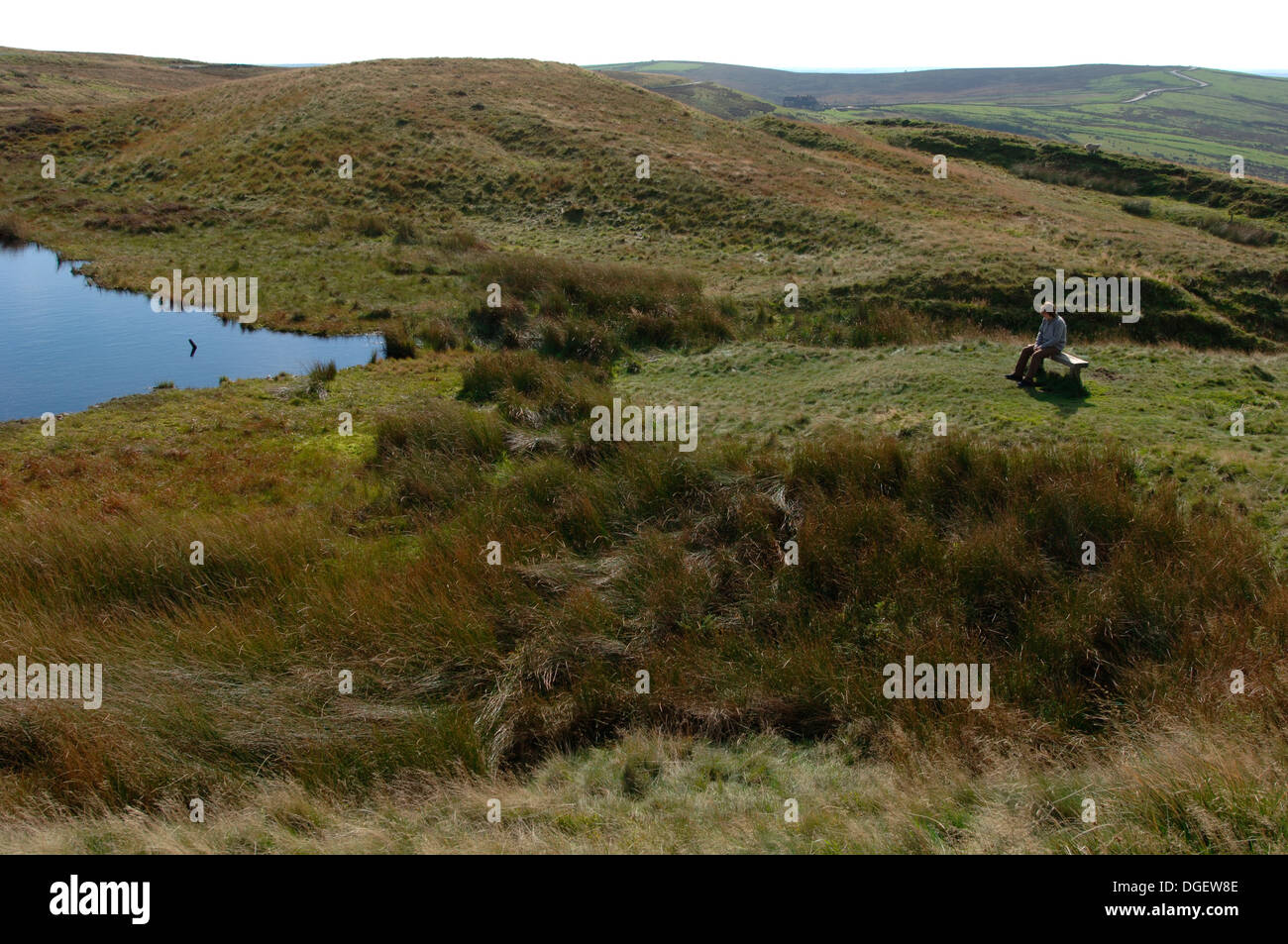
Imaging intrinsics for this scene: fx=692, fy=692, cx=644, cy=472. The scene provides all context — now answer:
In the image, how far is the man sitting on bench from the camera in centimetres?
1045

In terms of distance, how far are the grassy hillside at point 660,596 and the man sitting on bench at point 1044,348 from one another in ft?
1.10

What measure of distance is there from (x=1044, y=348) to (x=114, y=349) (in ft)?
64.8

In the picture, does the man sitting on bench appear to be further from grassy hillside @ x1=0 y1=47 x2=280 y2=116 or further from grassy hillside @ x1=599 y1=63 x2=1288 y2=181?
grassy hillside @ x1=599 y1=63 x2=1288 y2=181

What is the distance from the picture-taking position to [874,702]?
5426 mm

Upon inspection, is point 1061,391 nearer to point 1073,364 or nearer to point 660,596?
point 1073,364

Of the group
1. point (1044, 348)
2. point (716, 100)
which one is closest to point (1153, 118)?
point (716, 100)

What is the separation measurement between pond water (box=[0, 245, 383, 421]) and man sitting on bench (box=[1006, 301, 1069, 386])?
13.4m

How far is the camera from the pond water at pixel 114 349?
47.0 ft

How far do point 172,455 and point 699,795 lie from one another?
405 inches

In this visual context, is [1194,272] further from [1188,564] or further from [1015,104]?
[1015,104]

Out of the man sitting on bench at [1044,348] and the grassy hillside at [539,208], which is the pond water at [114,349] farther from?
the man sitting on bench at [1044,348]
